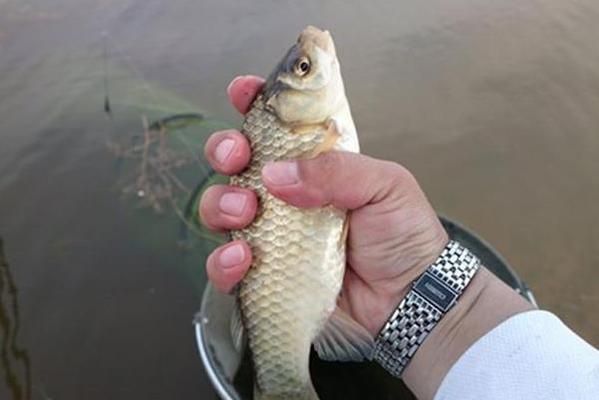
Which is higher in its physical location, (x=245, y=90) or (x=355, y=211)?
(x=245, y=90)

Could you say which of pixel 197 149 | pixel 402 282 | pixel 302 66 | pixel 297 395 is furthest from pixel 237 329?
pixel 197 149

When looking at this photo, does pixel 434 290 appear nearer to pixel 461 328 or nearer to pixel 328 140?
pixel 461 328

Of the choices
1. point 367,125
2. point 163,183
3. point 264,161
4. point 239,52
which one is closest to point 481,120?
point 367,125

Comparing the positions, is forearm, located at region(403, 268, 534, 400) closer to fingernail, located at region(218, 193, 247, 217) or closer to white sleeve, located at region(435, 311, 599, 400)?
white sleeve, located at region(435, 311, 599, 400)

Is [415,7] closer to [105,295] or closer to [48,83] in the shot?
[48,83]

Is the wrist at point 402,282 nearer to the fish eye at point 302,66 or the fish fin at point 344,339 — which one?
the fish fin at point 344,339

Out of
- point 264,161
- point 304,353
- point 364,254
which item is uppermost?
point 264,161

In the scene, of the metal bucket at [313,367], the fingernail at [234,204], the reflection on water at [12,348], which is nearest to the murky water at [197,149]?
the reflection on water at [12,348]
